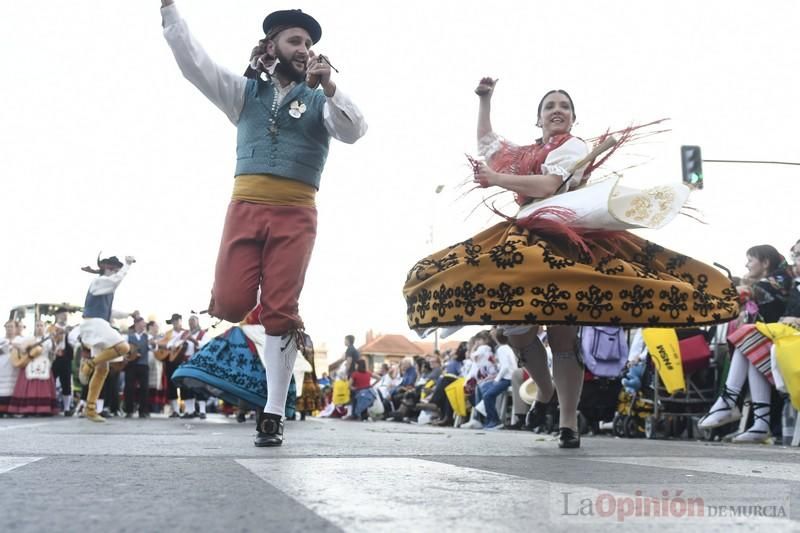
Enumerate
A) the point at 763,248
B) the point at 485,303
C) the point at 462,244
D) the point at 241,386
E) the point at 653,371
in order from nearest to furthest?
the point at 485,303
the point at 462,244
the point at 763,248
the point at 241,386
the point at 653,371

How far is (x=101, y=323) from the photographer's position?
10320mm

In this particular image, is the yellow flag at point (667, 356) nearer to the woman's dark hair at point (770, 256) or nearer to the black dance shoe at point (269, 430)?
the woman's dark hair at point (770, 256)

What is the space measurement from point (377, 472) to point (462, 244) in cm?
182

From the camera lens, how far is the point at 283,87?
432 centimetres

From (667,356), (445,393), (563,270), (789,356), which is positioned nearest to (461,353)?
(445,393)

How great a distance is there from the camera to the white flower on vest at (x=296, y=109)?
4184mm

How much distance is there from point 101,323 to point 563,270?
25.8ft

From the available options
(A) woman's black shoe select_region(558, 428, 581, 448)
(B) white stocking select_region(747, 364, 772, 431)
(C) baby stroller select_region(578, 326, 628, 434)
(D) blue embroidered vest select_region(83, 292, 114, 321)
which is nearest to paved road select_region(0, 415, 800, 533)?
(A) woman's black shoe select_region(558, 428, 581, 448)

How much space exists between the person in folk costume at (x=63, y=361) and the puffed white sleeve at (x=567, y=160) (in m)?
14.1

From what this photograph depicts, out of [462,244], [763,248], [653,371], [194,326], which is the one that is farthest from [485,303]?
[194,326]

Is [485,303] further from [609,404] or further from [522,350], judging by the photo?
[609,404]

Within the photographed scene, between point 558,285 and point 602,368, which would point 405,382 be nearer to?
point 602,368

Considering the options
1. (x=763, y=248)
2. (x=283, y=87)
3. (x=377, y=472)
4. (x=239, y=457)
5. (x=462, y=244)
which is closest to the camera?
(x=377, y=472)

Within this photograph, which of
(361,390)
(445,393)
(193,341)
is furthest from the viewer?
(361,390)
